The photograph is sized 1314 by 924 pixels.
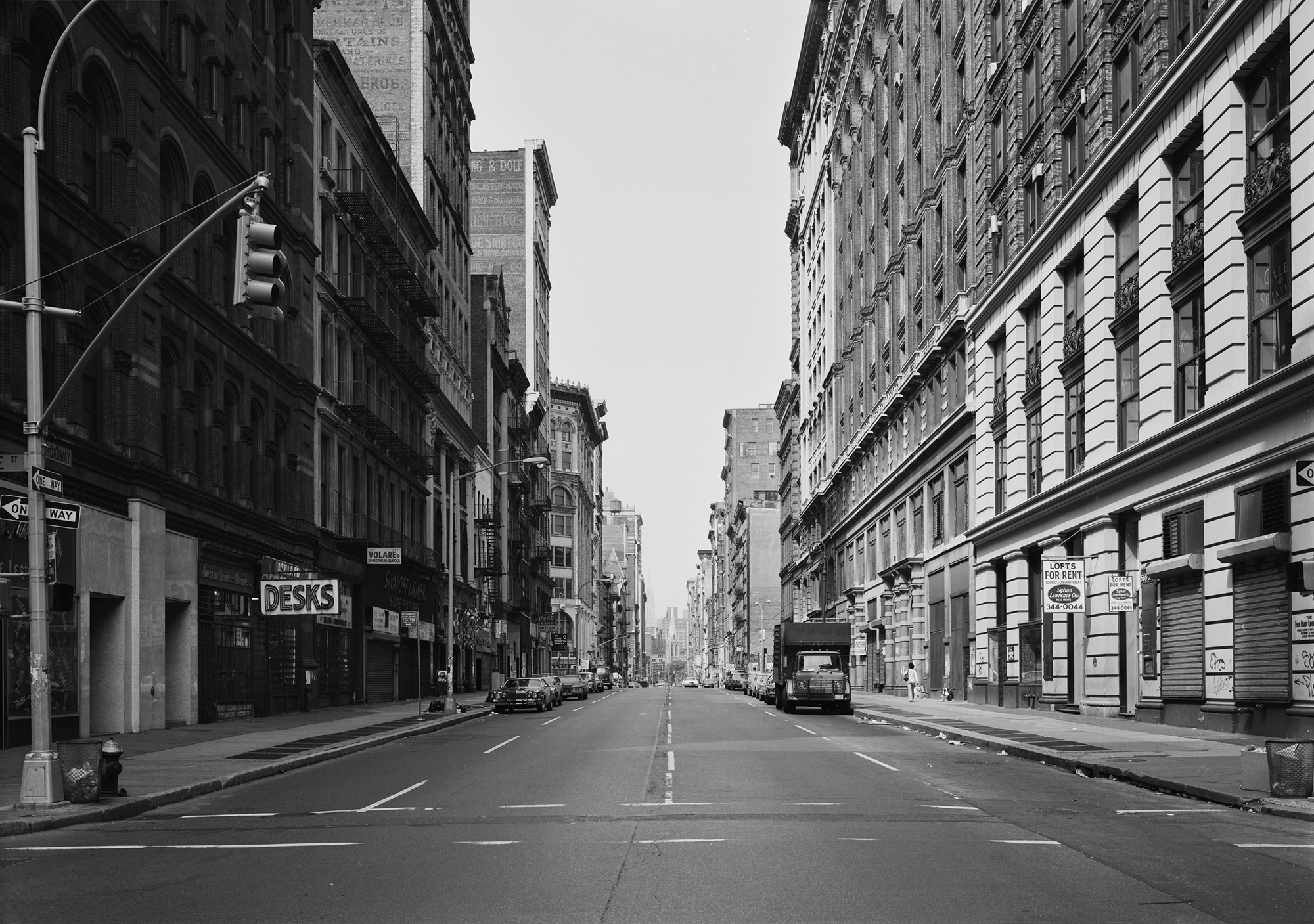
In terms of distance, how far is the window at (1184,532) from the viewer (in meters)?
31.0

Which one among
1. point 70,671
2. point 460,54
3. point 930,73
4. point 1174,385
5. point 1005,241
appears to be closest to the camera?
point 70,671

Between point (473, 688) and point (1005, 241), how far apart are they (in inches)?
1821

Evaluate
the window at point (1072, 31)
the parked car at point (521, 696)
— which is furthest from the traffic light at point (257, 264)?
the parked car at point (521, 696)

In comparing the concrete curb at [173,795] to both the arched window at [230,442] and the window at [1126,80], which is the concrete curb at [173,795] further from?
the window at [1126,80]

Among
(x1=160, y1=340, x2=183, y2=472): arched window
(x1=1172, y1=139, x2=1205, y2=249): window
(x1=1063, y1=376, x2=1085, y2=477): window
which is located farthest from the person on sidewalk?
(x1=160, y1=340, x2=183, y2=472): arched window

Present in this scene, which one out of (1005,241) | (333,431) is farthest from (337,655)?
(1005,241)

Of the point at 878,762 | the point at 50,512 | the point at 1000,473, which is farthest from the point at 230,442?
the point at 1000,473

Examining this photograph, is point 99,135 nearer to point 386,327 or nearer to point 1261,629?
point 386,327

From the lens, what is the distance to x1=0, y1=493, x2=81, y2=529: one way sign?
1741cm

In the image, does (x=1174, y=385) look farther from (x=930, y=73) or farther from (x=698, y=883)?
(x=930, y=73)

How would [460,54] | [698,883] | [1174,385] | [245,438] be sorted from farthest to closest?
[460,54] < [245,438] < [1174,385] < [698,883]

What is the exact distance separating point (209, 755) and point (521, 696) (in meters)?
25.3

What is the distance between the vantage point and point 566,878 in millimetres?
11938

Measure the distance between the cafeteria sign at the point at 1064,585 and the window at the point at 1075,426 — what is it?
5912mm
